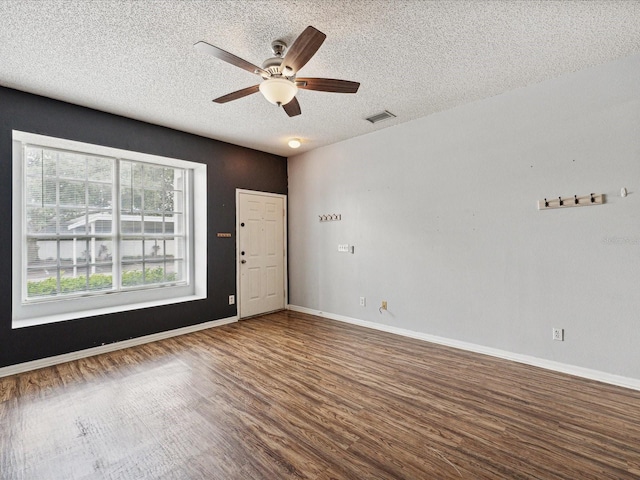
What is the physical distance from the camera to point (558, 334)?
2988mm

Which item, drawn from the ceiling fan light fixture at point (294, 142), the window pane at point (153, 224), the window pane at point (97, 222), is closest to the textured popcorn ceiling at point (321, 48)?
the window pane at point (97, 222)

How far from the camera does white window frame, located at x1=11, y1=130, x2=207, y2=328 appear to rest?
10.8 ft

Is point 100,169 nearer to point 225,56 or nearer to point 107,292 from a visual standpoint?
point 107,292

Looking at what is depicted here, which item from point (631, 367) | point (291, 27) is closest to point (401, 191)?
point (291, 27)

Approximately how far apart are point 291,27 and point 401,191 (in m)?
2.52

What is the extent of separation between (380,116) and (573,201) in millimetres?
2247

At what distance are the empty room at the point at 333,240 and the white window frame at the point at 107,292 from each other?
0.03m

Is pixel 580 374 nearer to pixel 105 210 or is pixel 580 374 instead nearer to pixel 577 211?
pixel 577 211

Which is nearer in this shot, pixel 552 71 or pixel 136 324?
pixel 552 71

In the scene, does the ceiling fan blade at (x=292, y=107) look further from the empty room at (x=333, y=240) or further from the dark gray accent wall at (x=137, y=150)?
the dark gray accent wall at (x=137, y=150)

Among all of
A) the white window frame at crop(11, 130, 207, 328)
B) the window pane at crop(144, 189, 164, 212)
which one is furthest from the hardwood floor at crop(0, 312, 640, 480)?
the window pane at crop(144, 189, 164, 212)

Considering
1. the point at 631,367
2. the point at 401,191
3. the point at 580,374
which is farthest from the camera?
the point at 401,191

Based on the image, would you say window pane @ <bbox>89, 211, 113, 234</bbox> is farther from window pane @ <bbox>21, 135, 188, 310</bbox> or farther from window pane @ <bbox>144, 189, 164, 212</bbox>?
window pane @ <bbox>144, 189, 164, 212</bbox>

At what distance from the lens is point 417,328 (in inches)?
158
